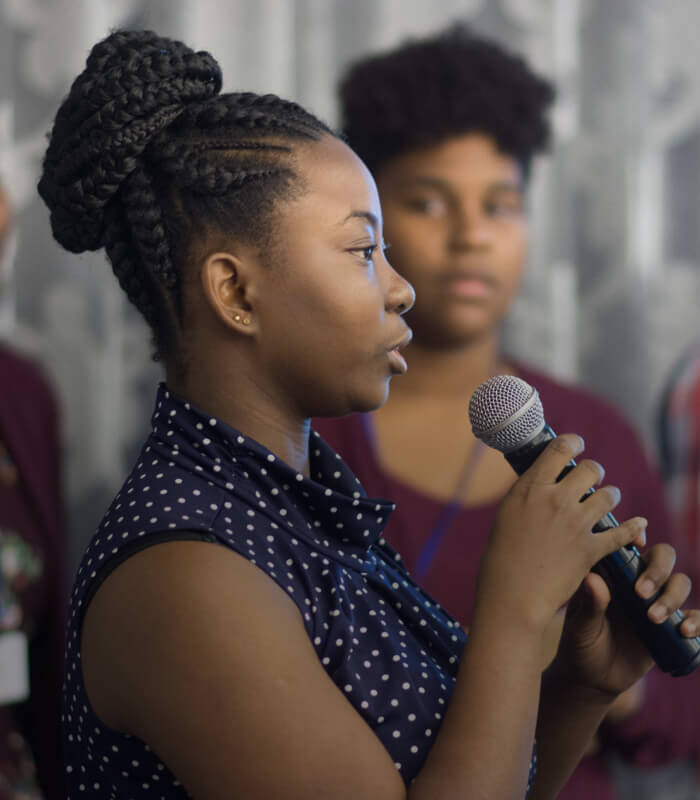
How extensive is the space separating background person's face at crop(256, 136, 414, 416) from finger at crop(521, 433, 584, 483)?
0.38ft

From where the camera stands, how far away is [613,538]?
67cm

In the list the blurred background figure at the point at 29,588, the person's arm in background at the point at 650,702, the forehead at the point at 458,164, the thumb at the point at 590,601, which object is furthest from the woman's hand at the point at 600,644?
the blurred background figure at the point at 29,588

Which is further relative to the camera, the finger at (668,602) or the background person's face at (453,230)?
the background person's face at (453,230)

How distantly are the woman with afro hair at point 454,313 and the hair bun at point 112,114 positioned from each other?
629 millimetres

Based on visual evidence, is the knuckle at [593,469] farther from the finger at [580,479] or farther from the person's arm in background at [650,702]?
the person's arm in background at [650,702]

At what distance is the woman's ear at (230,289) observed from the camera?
0.69 m

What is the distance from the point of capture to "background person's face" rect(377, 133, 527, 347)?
1.33m

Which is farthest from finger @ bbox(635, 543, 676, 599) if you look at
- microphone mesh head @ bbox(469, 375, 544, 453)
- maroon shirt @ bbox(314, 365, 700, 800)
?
maroon shirt @ bbox(314, 365, 700, 800)

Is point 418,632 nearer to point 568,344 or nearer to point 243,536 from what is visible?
point 243,536

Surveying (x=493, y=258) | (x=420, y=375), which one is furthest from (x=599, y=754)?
(x=493, y=258)

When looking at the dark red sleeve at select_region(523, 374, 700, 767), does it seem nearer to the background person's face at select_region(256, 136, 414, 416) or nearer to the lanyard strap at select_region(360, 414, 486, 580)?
the lanyard strap at select_region(360, 414, 486, 580)

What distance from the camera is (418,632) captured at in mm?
736

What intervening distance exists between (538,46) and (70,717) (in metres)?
1.47

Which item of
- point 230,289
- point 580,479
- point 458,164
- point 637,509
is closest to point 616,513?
point 637,509
